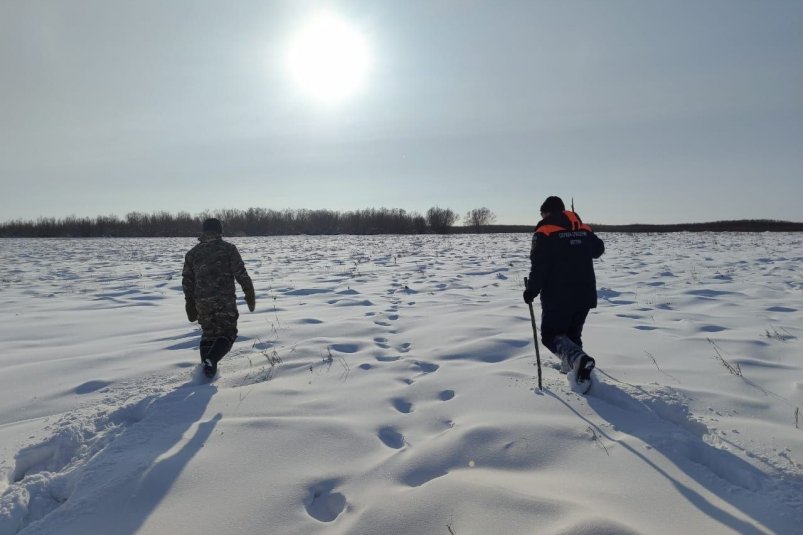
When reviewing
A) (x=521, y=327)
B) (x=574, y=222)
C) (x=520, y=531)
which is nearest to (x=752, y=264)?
(x=521, y=327)

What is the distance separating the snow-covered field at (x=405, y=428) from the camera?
2.27m

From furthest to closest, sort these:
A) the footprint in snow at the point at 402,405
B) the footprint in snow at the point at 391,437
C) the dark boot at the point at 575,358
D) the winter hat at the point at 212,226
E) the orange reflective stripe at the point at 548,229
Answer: the winter hat at the point at 212,226 → the orange reflective stripe at the point at 548,229 → the dark boot at the point at 575,358 → the footprint in snow at the point at 402,405 → the footprint in snow at the point at 391,437

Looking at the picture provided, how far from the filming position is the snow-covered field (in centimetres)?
227

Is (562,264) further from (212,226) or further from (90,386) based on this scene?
(90,386)

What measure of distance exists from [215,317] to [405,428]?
268 centimetres

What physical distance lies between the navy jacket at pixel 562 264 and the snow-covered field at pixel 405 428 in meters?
0.80

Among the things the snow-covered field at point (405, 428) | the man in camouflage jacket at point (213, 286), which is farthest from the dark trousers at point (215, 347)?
the snow-covered field at point (405, 428)

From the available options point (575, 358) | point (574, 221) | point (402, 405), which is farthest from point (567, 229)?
point (402, 405)

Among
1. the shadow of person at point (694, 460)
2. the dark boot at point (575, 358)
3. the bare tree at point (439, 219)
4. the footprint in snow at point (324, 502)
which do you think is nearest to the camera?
the shadow of person at point (694, 460)

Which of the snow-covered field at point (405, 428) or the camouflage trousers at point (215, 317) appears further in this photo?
the camouflage trousers at point (215, 317)

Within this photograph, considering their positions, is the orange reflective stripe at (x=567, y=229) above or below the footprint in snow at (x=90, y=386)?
above

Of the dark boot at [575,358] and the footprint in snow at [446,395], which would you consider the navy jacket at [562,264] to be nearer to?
the dark boot at [575,358]

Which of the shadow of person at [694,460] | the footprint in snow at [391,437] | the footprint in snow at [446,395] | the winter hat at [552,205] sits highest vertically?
the winter hat at [552,205]

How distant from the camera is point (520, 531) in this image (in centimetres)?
208
